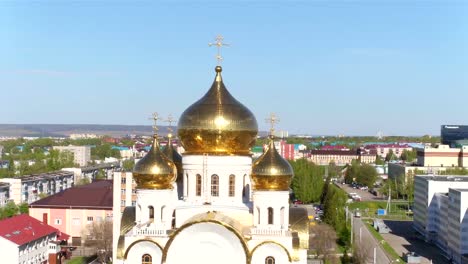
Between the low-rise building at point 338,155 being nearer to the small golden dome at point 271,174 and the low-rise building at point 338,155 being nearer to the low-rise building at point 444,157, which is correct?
the low-rise building at point 444,157

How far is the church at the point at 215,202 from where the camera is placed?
17.8 meters

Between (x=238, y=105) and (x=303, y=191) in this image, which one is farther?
Result: (x=303, y=191)

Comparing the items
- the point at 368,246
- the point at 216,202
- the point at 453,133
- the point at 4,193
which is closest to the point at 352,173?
the point at 453,133

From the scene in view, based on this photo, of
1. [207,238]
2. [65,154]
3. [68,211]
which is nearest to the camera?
[207,238]

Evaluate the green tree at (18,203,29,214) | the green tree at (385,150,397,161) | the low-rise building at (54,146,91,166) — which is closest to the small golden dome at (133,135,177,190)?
the green tree at (18,203,29,214)

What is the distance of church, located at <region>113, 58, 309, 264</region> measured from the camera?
17812 millimetres

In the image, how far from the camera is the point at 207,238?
58.3 feet

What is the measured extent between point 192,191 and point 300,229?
3.41 m

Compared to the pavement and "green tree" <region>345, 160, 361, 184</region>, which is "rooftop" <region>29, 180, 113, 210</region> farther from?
"green tree" <region>345, 160, 361, 184</region>

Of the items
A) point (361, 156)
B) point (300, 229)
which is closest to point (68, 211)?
point (300, 229)

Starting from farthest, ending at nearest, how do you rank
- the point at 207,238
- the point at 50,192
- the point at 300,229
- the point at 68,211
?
the point at 50,192
the point at 68,211
the point at 300,229
the point at 207,238

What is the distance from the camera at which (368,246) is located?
34.6 metres

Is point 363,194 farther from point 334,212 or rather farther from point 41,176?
point 41,176

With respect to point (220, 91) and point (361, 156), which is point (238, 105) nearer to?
point (220, 91)
